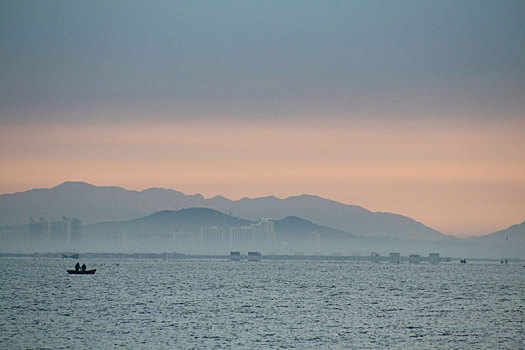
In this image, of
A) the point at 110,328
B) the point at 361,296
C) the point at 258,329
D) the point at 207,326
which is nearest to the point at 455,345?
the point at 258,329

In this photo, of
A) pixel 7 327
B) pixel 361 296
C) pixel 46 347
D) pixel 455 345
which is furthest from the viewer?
pixel 361 296

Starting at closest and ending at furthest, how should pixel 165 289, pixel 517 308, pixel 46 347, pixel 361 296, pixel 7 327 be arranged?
1. pixel 46 347
2. pixel 7 327
3. pixel 517 308
4. pixel 361 296
5. pixel 165 289

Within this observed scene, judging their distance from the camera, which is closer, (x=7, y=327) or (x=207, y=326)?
(x=7, y=327)

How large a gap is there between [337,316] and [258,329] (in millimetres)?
18784

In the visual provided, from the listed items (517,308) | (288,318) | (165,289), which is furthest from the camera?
(165,289)

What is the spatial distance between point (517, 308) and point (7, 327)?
76993 millimetres

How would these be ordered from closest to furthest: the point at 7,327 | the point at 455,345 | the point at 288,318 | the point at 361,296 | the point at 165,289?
the point at 455,345 → the point at 7,327 → the point at 288,318 → the point at 361,296 → the point at 165,289

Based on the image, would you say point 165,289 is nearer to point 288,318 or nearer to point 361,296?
point 361,296

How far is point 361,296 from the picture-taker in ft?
457

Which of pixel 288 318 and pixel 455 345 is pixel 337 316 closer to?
pixel 288 318

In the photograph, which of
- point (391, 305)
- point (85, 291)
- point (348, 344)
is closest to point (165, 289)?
point (85, 291)

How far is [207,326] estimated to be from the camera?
86.4 metres

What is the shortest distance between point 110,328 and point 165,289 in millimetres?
72153

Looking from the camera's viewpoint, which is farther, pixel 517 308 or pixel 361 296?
pixel 361 296
